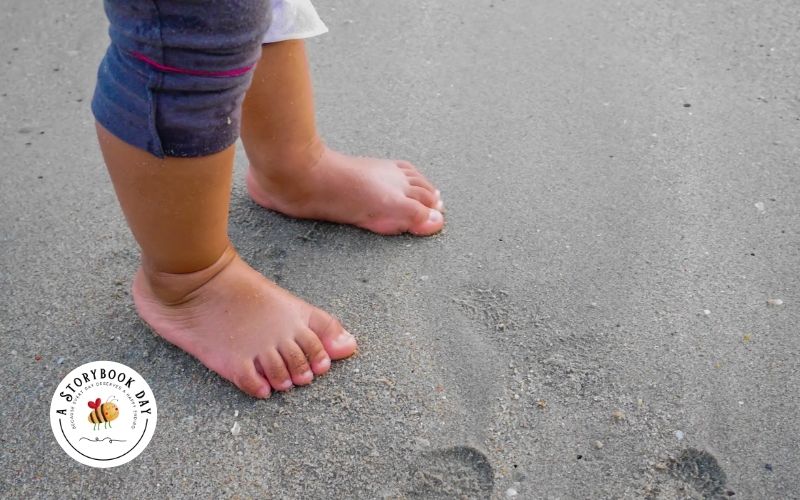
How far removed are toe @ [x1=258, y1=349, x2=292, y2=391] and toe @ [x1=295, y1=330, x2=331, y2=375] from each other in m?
0.04

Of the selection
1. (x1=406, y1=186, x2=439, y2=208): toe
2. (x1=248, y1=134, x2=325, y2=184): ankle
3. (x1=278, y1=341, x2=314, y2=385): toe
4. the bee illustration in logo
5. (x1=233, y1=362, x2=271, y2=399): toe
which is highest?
(x1=248, y1=134, x2=325, y2=184): ankle

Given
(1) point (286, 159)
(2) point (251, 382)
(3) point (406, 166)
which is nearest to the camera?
(2) point (251, 382)

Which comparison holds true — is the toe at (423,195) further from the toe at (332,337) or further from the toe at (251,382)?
the toe at (251,382)

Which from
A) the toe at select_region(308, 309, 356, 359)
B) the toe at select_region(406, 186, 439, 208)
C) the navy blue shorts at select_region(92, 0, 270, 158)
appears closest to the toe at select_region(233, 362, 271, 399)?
the toe at select_region(308, 309, 356, 359)

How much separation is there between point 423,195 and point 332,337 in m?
0.39

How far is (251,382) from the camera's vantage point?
1.30 meters

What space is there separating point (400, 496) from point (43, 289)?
790 mm

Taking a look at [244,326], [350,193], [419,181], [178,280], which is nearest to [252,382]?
[244,326]

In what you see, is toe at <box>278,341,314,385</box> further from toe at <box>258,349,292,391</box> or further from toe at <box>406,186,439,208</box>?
toe at <box>406,186,439,208</box>

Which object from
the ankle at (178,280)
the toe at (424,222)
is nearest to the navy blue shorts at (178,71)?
the ankle at (178,280)

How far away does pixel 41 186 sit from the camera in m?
1.74

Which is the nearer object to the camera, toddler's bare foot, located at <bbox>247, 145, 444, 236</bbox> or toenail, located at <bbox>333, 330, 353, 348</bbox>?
toenail, located at <bbox>333, 330, 353, 348</bbox>

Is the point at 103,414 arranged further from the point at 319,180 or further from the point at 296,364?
the point at 319,180

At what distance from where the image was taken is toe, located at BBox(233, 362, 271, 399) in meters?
1.30
